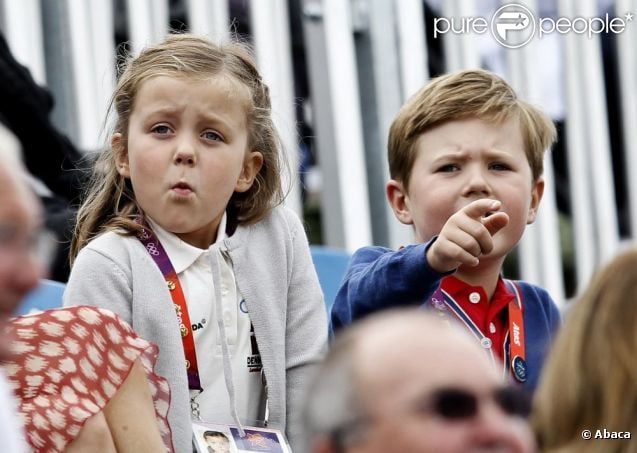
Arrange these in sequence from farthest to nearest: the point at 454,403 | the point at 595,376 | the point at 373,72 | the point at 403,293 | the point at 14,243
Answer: the point at 373,72 < the point at 403,293 < the point at 595,376 < the point at 14,243 < the point at 454,403

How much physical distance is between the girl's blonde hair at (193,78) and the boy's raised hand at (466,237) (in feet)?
2.10

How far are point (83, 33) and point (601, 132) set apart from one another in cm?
204

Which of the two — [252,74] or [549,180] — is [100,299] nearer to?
[252,74]

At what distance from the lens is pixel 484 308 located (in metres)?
2.89

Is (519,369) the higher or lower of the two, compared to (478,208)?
lower

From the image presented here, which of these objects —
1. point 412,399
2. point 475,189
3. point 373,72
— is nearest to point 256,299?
point 475,189

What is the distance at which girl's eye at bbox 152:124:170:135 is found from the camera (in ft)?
9.30

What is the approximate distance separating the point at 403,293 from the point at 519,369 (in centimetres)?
37

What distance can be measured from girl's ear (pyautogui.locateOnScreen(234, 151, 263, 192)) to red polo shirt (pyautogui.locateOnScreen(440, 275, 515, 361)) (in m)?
0.47

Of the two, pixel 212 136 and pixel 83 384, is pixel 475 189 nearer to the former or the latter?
pixel 212 136

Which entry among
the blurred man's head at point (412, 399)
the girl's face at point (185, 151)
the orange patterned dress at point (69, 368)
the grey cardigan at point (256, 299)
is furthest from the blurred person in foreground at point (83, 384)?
the blurred man's head at point (412, 399)

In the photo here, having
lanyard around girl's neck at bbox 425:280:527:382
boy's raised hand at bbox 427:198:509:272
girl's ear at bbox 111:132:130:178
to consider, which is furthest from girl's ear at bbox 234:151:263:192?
boy's raised hand at bbox 427:198:509:272

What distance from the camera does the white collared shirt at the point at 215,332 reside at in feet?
9.13

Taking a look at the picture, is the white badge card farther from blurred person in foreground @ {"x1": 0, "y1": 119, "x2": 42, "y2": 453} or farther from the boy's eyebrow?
blurred person in foreground @ {"x1": 0, "y1": 119, "x2": 42, "y2": 453}
